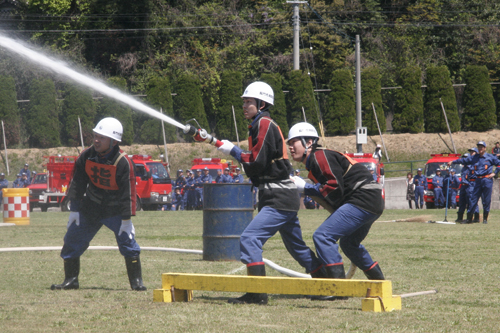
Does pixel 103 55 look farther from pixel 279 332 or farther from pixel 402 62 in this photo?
pixel 279 332

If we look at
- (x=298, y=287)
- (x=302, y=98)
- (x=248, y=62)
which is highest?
(x=248, y=62)

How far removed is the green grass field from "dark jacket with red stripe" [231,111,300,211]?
3.22ft

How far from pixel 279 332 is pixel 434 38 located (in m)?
47.1

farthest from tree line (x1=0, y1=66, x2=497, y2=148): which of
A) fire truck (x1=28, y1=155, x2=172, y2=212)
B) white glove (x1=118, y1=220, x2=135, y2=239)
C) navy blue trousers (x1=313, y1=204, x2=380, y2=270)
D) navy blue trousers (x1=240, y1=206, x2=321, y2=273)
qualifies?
navy blue trousers (x1=313, y1=204, x2=380, y2=270)

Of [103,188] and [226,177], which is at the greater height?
[103,188]

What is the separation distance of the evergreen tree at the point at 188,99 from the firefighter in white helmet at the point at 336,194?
35.3 metres

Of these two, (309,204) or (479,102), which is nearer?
(309,204)

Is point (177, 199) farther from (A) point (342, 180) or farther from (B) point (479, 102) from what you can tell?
(A) point (342, 180)

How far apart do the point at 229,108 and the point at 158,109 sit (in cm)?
436

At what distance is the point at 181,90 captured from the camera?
42.4 metres

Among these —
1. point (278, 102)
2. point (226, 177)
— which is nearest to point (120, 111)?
point (278, 102)

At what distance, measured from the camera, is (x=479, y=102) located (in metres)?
41.4

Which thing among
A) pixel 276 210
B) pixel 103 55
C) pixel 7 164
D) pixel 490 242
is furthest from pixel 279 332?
pixel 103 55

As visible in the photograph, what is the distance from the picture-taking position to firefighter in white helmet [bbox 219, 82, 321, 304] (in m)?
6.39
